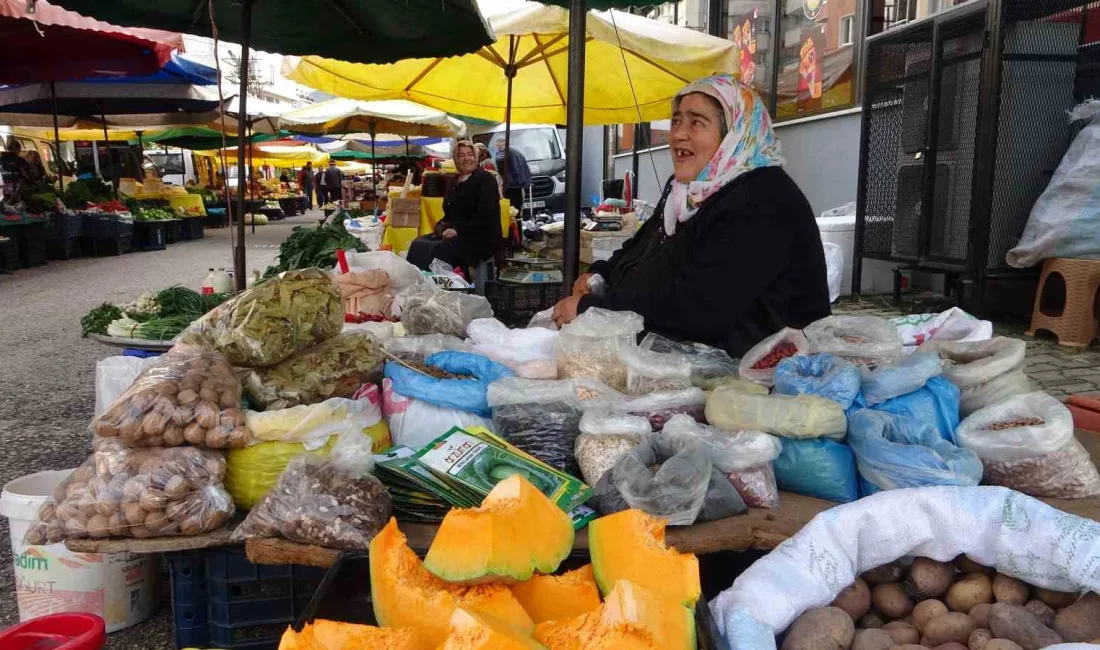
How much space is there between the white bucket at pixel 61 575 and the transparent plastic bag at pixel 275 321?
0.68 m

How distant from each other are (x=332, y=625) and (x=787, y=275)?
234 cm

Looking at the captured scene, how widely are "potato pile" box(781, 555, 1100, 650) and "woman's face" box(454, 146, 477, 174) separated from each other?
660cm

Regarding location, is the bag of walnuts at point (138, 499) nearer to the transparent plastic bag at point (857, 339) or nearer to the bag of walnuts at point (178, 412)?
the bag of walnuts at point (178, 412)

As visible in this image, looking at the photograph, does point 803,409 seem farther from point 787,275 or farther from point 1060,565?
point 787,275

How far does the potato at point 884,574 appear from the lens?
6.04 feet

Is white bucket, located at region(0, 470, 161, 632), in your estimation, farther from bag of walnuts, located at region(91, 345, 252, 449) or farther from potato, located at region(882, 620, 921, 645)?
potato, located at region(882, 620, 921, 645)

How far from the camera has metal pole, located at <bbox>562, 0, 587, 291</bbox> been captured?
393 cm

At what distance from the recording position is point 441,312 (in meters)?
3.83

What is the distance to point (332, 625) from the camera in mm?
1312

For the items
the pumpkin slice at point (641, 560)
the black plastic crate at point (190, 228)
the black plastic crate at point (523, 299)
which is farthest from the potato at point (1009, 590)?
the black plastic crate at point (190, 228)

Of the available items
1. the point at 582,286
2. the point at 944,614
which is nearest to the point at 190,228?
the point at 582,286

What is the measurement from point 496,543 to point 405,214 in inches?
315

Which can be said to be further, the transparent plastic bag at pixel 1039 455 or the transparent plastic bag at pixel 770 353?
the transparent plastic bag at pixel 770 353

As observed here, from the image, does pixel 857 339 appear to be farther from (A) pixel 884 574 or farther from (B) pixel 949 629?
(B) pixel 949 629
